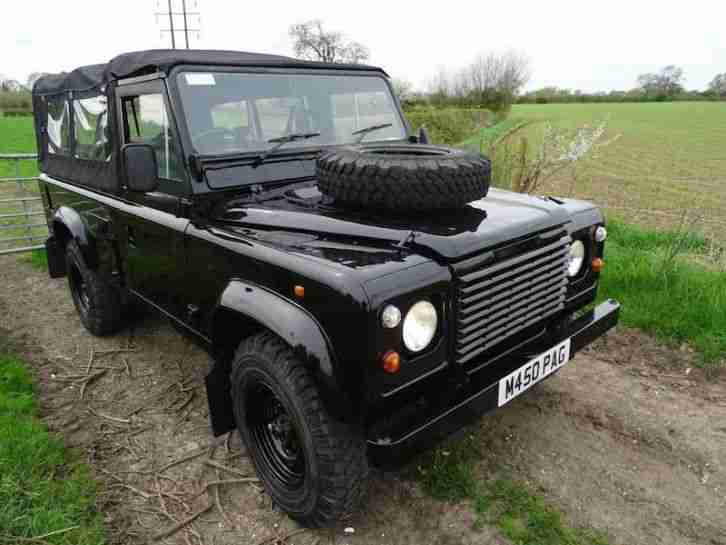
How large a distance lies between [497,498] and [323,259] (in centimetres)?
150

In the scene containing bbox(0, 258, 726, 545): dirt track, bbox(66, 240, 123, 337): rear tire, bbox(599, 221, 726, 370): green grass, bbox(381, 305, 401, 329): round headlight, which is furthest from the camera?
bbox(66, 240, 123, 337): rear tire

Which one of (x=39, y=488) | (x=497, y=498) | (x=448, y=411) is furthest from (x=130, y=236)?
(x=497, y=498)

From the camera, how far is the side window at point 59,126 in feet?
14.3

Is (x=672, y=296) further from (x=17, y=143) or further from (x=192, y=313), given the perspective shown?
(x=17, y=143)

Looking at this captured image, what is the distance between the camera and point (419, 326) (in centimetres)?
204

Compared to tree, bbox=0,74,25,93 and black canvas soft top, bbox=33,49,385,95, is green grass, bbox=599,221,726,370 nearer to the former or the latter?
black canvas soft top, bbox=33,49,385,95

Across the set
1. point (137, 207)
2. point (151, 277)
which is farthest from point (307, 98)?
point (151, 277)

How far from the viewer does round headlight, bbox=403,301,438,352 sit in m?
2.00

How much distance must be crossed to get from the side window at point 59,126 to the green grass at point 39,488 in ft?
7.38

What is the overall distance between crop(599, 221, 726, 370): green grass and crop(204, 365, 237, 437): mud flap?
10.8ft

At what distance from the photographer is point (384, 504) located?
102 inches

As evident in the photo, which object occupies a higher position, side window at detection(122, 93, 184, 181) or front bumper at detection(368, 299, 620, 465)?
side window at detection(122, 93, 184, 181)

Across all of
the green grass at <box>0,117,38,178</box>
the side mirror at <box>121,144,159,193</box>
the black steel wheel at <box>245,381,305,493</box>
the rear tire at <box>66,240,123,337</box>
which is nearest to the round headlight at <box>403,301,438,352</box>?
the black steel wheel at <box>245,381,305,493</box>

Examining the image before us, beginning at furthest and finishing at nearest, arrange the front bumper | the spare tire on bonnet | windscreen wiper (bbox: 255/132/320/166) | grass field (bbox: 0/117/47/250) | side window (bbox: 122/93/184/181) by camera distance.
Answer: grass field (bbox: 0/117/47/250), windscreen wiper (bbox: 255/132/320/166), side window (bbox: 122/93/184/181), the spare tire on bonnet, the front bumper
